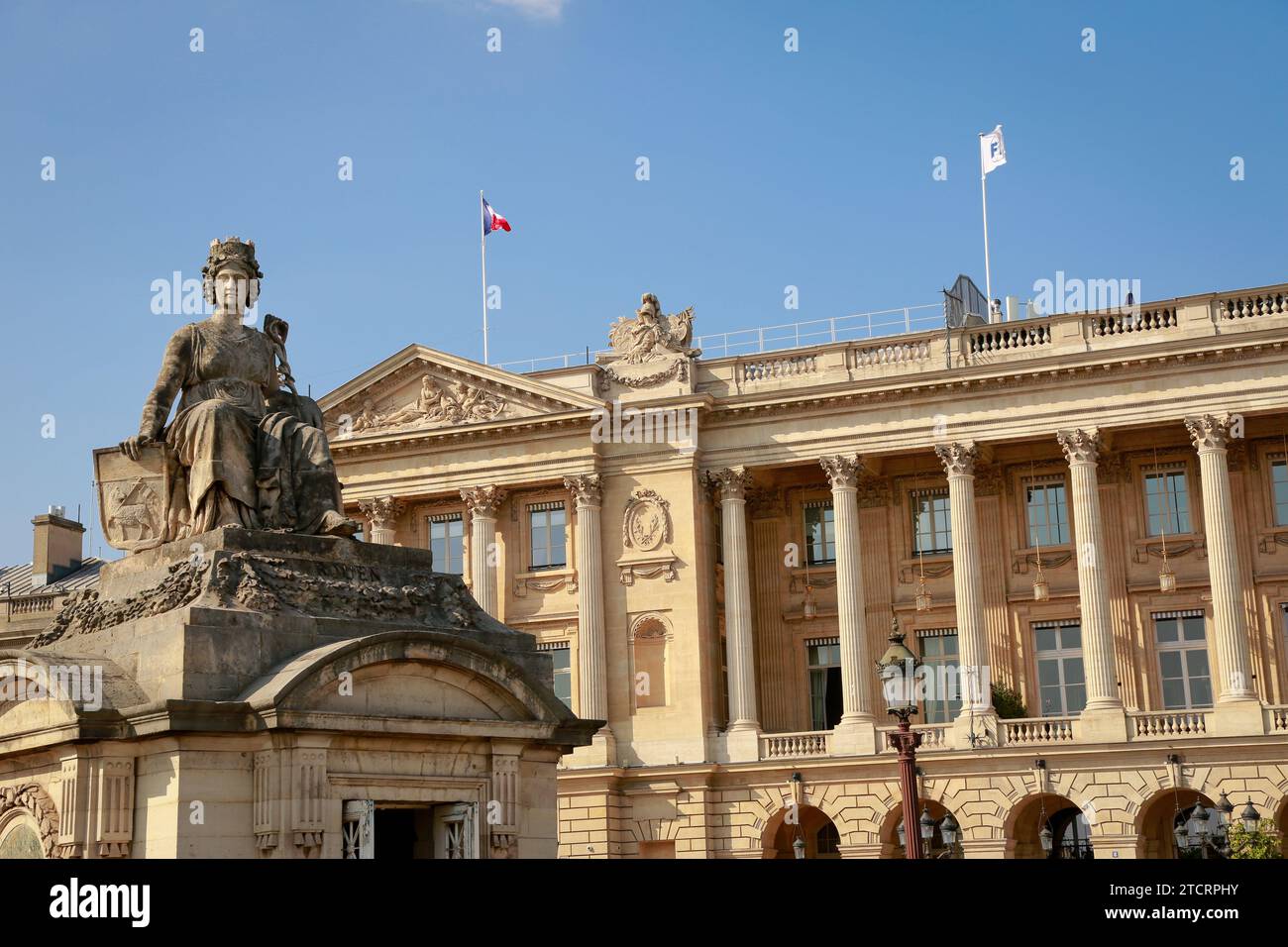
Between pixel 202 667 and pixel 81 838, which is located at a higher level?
pixel 202 667

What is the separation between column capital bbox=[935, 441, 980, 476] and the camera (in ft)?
168

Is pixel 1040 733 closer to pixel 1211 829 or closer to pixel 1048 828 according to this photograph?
pixel 1048 828

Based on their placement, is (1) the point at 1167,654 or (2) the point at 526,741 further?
(1) the point at 1167,654

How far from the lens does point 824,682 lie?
5459 centimetres

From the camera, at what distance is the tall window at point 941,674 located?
172 feet

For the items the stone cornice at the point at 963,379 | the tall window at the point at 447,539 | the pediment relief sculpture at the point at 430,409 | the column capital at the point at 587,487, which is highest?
the pediment relief sculpture at the point at 430,409

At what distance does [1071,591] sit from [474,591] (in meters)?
16.7

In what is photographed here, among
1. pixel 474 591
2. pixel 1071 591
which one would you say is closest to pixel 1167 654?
pixel 1071 591

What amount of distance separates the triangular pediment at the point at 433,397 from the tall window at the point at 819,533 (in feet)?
23.9

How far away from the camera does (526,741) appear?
1363 centimetres

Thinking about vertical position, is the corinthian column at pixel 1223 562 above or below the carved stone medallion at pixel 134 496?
above

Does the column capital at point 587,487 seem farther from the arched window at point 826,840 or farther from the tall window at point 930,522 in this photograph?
the arched window at point 826,840

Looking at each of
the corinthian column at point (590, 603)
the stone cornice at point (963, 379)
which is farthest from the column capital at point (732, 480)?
the corinthian column at point (590, 603)
